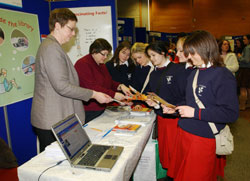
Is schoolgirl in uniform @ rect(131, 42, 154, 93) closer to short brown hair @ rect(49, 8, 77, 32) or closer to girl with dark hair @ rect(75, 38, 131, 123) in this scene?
girl with dark hair @ rect(75, 38, 131, 123)

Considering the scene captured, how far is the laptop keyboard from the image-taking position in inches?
48.4

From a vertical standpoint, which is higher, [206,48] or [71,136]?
[206,48]

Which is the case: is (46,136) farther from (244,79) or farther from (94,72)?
(244,79)

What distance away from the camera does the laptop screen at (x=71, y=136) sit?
1.21m

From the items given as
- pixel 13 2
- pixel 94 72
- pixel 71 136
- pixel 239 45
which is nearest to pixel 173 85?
pixel 94 72

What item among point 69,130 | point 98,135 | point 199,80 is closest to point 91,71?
point 98,135

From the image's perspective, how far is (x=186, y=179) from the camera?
158 cm

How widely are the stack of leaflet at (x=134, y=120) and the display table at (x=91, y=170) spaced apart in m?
0.06

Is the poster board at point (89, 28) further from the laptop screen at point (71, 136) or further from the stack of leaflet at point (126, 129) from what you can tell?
the laptop screen at point (71, 136)

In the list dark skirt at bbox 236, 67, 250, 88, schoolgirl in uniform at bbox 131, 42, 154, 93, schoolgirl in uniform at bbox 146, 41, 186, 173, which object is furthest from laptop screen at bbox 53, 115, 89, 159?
dark skirt at bbox 236, 67, 250, 88

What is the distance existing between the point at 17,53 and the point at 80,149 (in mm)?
1655

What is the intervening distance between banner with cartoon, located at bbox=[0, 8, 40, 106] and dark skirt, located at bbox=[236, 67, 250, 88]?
5.17 metres

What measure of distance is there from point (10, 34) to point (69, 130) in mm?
1612

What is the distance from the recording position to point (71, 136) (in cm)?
131
